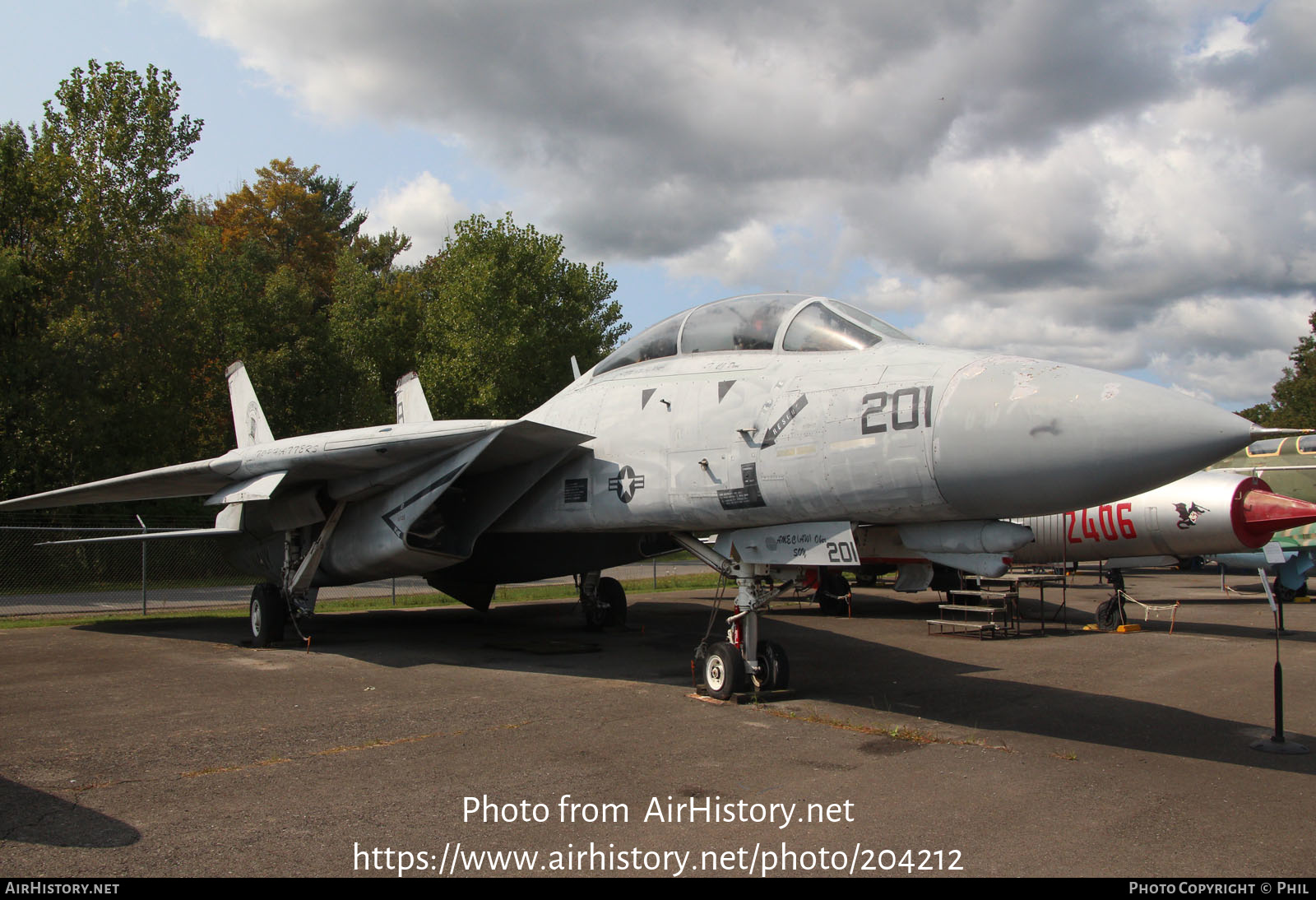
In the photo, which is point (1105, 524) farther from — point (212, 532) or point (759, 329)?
point (212, 532)

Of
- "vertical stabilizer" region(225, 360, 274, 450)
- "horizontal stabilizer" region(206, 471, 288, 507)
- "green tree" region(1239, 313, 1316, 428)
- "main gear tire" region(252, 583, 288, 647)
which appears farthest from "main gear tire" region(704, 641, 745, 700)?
"green tree" region(1239, 313, 1316, 428)

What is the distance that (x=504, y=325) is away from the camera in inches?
1323

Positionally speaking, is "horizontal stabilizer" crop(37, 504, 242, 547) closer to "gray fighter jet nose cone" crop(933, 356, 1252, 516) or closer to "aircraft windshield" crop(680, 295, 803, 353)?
"aircraft windshield" crop(680, 295, 803, 353)

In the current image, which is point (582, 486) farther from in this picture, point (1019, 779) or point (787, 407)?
point (1019, 779)

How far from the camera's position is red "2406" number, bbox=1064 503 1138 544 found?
1535 centimetres

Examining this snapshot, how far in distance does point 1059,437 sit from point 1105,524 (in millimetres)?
12277

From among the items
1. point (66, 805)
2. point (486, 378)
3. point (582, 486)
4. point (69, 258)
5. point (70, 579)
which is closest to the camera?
point (66, 805)

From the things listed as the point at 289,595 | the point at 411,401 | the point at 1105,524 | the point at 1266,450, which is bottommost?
the point at 289,595

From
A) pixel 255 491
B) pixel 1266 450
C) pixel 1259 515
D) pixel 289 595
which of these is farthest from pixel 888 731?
pixel 1266 450

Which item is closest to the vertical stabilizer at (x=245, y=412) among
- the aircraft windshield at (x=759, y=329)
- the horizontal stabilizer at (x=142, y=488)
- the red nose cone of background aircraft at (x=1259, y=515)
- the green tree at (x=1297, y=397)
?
the horizontal stabilizer at (x=142, y=488)

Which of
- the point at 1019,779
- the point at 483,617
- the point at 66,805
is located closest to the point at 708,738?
the point at 1019,779

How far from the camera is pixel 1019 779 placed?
199 inches
